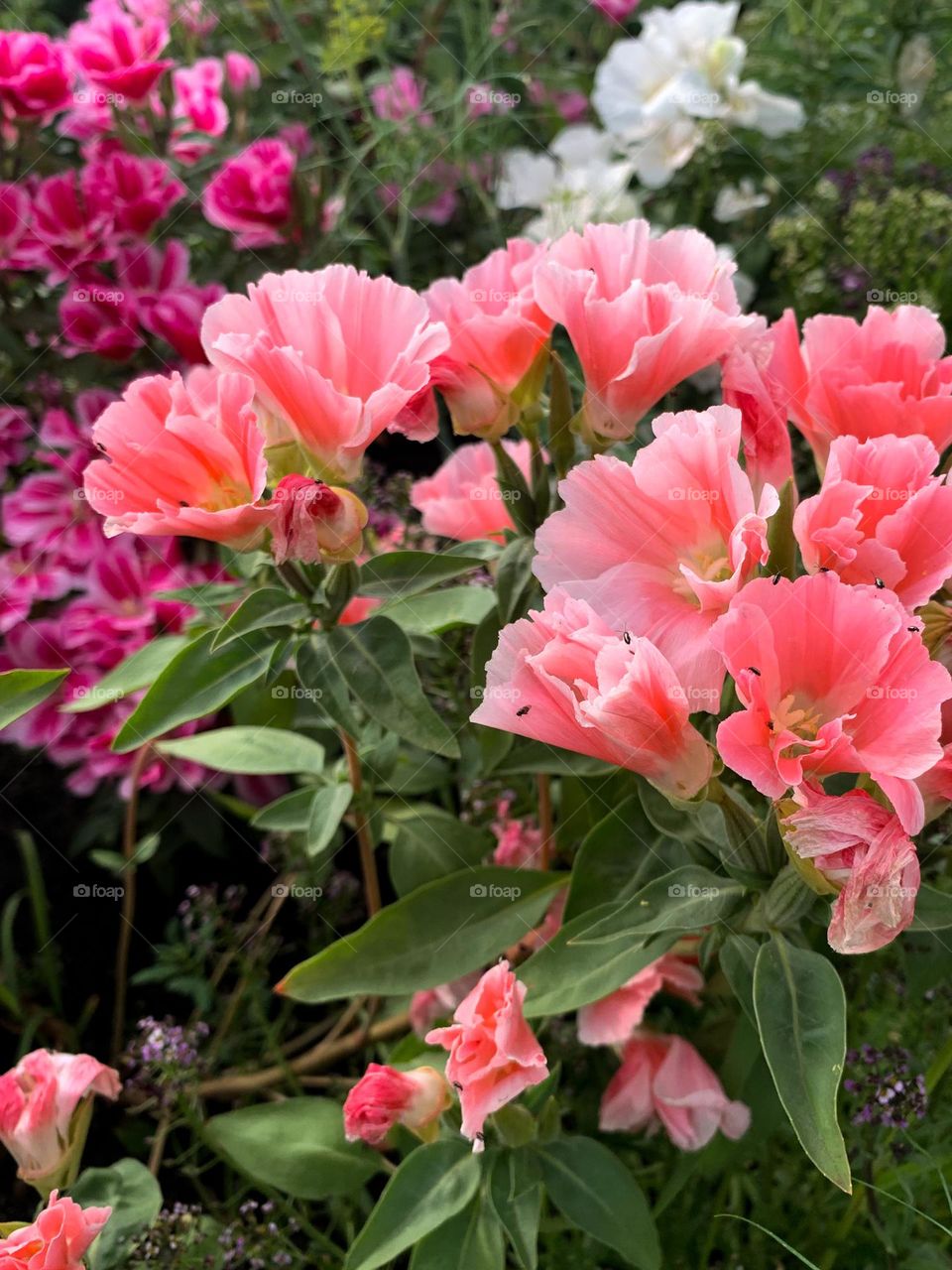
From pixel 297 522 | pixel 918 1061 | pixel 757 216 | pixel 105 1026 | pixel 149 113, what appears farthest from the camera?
pixel 757 216

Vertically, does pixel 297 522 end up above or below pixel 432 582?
above

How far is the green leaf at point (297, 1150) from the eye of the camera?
2.59 feet

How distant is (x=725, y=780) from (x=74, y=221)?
893 mm

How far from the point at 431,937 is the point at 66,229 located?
2.72 ft

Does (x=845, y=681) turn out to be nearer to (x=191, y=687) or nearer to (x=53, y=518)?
(x=191, y=687)

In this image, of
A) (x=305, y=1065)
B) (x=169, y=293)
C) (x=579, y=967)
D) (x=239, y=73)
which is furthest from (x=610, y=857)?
(x=239, y=73)

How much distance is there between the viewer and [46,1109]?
27.5 inches

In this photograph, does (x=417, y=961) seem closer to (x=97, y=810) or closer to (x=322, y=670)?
(x=322, y=670)

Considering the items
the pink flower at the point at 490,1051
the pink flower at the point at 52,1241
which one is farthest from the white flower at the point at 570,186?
the pink flower at the point at 52,1241

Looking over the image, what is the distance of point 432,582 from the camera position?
2.37ft

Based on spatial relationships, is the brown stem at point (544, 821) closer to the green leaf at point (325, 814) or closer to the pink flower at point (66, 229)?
the green leaf at point (325, 814)

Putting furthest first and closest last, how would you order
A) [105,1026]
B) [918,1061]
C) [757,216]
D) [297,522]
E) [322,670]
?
[757,216]
[105,1026]
[918,1061]
[322,670]
[297,522]

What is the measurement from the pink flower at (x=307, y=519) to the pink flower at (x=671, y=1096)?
411mm

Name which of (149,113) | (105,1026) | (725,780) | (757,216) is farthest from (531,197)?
(105,1026)
